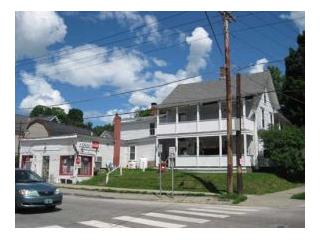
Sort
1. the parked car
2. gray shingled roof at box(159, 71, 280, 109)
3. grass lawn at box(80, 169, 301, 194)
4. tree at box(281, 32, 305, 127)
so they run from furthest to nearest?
tree at box(281, 32, 305, 127), gray shingled roof at box(159, 71, 280, 109), grass lawn at box(80, 169, 301, 194), the parked car

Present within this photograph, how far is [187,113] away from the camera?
39.6 metres

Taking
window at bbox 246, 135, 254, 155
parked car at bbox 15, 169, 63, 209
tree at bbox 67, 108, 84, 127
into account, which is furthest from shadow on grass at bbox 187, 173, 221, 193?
tree at bbox 67, 108, 84, 127

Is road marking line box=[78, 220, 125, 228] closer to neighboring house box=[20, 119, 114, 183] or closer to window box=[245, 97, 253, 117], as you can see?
neighboring house box=[20, 119, 114, 183]

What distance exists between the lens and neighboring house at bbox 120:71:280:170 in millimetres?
35000

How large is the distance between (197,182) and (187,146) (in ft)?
38.5

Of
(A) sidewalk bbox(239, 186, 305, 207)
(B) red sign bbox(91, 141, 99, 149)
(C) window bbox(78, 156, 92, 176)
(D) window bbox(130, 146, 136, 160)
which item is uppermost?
(B) red sign bbox(91, 141, 99, 149)

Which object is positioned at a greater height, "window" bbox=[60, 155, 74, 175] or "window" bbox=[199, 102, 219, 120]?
"window" bbox=[199, 102, 219, 120]

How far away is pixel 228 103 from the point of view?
2325cm

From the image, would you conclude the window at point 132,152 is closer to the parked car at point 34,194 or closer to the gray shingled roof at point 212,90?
the gray shingled roof at point 212,90

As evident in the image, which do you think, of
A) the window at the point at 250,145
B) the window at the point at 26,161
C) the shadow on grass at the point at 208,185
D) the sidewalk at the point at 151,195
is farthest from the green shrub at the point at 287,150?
the window at the point at 26,161

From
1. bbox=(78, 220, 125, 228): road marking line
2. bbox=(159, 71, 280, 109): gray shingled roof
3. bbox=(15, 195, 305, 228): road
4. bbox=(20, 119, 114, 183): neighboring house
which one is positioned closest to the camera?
bbox=(78, 220, 125, 228): road marking line

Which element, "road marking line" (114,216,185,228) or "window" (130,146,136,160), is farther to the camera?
"window" (130,146,136,160)

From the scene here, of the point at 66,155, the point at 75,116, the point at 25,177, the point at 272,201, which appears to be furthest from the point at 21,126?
the point at 272,201

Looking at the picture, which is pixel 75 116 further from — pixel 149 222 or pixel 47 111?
pixel 149 222
